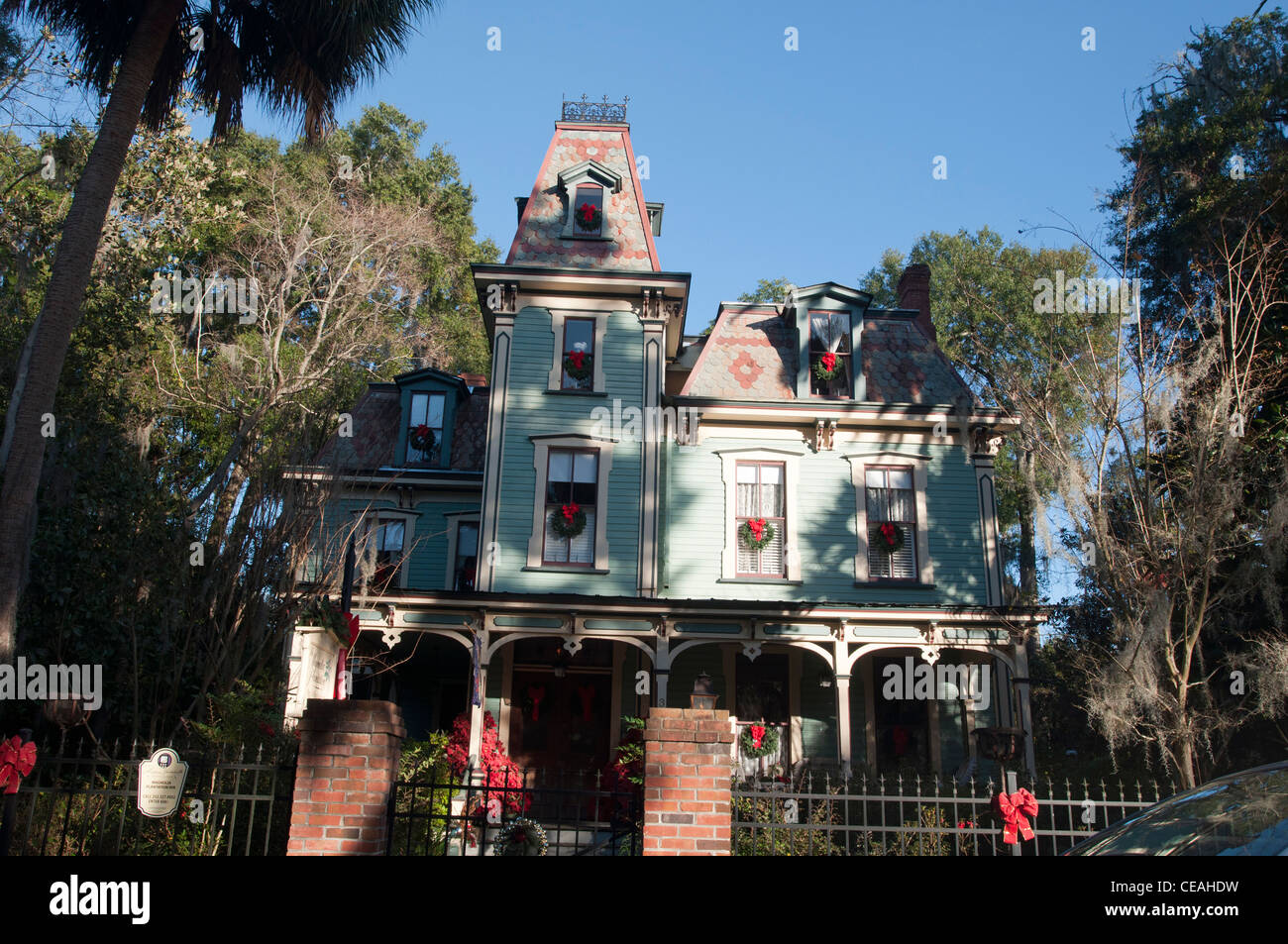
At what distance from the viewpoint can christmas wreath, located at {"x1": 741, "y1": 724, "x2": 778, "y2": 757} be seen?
15.8m

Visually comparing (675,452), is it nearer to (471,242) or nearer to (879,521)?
(879,521)

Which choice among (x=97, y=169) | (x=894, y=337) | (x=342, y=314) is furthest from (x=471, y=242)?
(x=97, y=169)

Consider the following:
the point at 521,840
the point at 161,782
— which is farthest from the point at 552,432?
the point at 161,782

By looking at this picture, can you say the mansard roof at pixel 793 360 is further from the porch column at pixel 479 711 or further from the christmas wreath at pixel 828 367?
the porch column at pixel 479 711

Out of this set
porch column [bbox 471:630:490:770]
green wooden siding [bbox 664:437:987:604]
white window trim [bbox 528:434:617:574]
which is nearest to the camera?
porch column [bbox 471:630:490:770]

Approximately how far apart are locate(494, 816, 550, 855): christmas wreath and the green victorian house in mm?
6664

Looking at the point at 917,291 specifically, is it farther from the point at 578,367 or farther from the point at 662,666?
the point at 662,666

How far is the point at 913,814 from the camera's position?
12.7 meters

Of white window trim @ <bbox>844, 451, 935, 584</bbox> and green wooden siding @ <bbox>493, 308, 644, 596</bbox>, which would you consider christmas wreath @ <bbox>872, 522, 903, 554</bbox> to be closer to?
white window trim @ <bbox>844, 451, 935, 584</bbox>

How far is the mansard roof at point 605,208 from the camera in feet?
58.3

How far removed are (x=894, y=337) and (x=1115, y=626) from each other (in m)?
7.78

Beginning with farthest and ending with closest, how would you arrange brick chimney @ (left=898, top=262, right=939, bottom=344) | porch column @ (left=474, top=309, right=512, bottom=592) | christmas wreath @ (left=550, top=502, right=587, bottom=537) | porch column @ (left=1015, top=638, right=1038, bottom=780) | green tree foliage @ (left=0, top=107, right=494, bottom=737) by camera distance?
brick chimney @ (left=898, top=262, right=939, bottom=344), christmas wreath @ (left=550, top=502, right=587, bottom=537), porch column @ (left=474, top=309, right=512, bottom=592), porch column @ (left=1015, top=638, right=1038, bottom=780), green tree foliage @ (left=0, top=107, right=494, bottom=737)

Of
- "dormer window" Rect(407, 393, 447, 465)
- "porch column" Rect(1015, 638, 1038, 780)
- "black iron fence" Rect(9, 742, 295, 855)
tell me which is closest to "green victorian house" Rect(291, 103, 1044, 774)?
"porch column" Rect(1015, 638, 1038, 780)

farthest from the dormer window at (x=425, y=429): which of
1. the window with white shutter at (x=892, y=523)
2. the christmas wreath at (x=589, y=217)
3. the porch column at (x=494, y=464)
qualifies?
the window with white shutter at (x=892, y=523)
